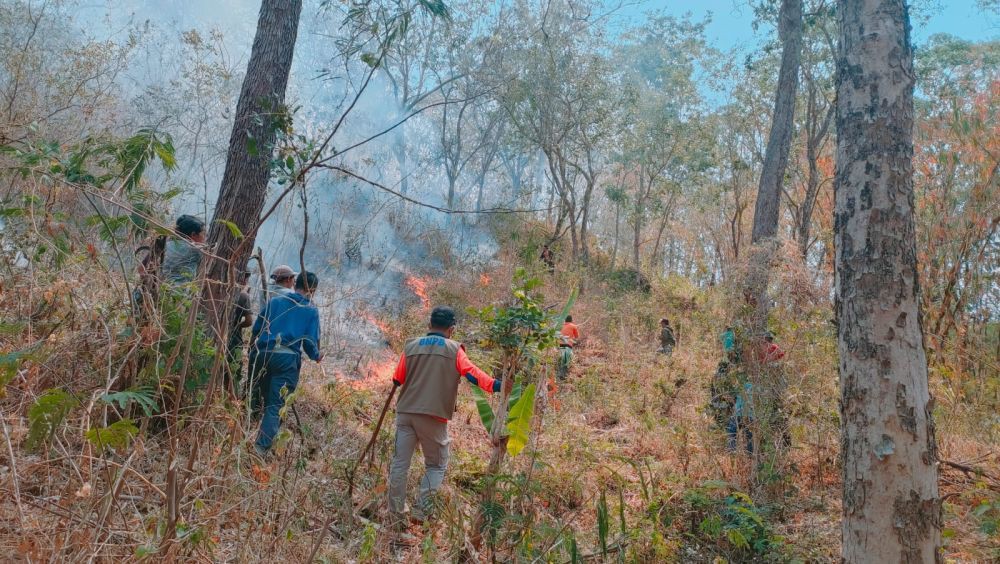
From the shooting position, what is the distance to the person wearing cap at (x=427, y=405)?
411cm

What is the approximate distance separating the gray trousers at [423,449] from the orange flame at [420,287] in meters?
8.42

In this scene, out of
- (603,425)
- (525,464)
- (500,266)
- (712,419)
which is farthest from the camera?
(500,266)

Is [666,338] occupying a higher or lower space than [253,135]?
lower

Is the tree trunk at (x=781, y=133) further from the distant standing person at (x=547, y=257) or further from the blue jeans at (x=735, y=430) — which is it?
the distant standing person at (x=547, y=257)

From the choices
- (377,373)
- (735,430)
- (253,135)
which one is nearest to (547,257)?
(377,373)

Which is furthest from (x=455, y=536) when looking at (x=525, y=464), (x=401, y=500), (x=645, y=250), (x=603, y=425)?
(x=645, y=250)

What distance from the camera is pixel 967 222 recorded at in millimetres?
7203

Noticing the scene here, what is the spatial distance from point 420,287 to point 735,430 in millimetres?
9134

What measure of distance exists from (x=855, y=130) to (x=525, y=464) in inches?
124

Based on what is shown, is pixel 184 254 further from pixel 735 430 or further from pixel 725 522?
pixel 735 430

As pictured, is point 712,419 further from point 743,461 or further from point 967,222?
point 967,222

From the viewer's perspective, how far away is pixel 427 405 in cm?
409

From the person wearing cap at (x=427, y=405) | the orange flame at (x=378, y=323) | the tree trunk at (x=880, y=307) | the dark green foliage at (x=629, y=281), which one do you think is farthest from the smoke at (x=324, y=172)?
the dark green foliage at (x=629, y=281)

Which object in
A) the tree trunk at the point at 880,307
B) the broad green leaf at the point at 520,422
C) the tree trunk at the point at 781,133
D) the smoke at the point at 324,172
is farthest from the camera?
the smoke at the point at 324,172
